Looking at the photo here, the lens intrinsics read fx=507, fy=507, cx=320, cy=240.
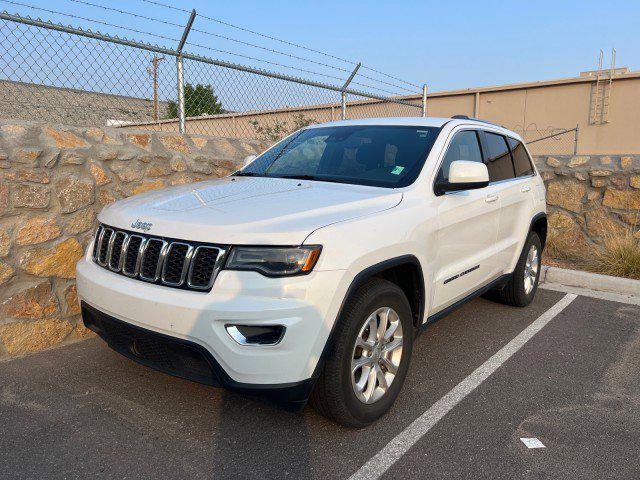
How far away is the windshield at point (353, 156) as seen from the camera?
3371mm

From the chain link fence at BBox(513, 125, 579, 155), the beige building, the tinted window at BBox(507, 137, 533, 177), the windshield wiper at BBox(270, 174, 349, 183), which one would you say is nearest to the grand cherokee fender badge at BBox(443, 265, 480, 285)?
the windshield wiper at BBox(270, 174, 349, 183)

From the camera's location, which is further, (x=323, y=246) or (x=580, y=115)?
(x=580, y=115)

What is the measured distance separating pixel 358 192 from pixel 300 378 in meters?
1.18

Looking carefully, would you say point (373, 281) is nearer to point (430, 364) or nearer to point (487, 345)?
point (430, 364)

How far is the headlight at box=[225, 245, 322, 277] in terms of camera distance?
2346mm

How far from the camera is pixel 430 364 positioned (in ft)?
12.3

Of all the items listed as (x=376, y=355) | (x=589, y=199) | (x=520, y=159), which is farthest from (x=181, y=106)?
(x=589, y=199)

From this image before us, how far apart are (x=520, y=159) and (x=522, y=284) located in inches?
47.6

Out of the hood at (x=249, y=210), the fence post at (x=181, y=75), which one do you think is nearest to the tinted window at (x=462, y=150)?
the hood at (x=249, y=210)

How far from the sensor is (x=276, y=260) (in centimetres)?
235

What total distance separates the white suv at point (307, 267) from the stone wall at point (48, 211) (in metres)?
1.04

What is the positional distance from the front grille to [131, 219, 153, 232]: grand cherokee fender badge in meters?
0.04

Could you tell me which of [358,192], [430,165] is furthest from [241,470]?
[430,165]

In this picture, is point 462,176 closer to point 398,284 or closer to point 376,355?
point 398,284
